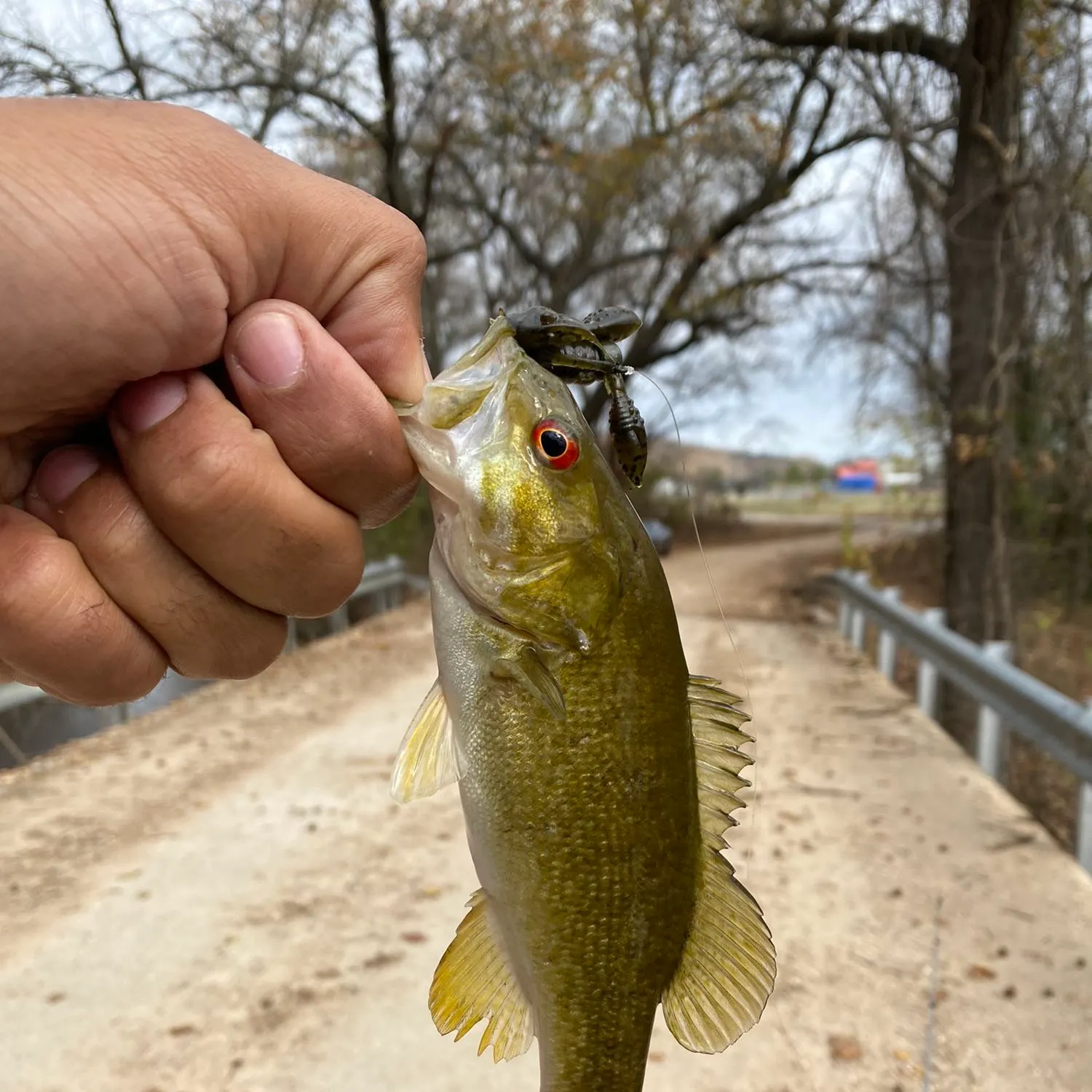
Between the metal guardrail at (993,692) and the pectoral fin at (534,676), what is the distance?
365cm

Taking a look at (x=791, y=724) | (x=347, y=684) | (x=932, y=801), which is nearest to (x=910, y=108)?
(x=791, y=724)

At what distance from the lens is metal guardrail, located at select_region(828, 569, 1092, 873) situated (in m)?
4.33

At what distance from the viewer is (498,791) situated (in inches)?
67.4

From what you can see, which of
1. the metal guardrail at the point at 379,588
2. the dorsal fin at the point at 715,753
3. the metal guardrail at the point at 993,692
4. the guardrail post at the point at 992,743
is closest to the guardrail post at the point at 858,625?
the metal guardrail at the point at 993,692

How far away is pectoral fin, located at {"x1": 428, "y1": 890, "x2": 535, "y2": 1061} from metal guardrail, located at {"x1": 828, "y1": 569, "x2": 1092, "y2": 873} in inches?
140

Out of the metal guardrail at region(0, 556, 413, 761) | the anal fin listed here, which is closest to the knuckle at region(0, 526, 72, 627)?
the anal fin

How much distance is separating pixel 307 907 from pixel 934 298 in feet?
33.5

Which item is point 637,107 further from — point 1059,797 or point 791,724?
point 1059,797

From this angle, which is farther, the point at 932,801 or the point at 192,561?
the point at 932,801

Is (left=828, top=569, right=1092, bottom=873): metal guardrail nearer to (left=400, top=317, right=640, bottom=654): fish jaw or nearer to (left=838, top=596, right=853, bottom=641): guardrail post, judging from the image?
(left=838, top=596, right=853, bottom=641): guardrail post

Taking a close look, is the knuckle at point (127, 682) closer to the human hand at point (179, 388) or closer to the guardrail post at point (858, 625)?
the human hand at point (179, 388)

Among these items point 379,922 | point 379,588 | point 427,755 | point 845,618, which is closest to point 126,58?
point 379,588

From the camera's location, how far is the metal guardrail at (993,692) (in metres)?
4.33

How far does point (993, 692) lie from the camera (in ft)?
18.2
